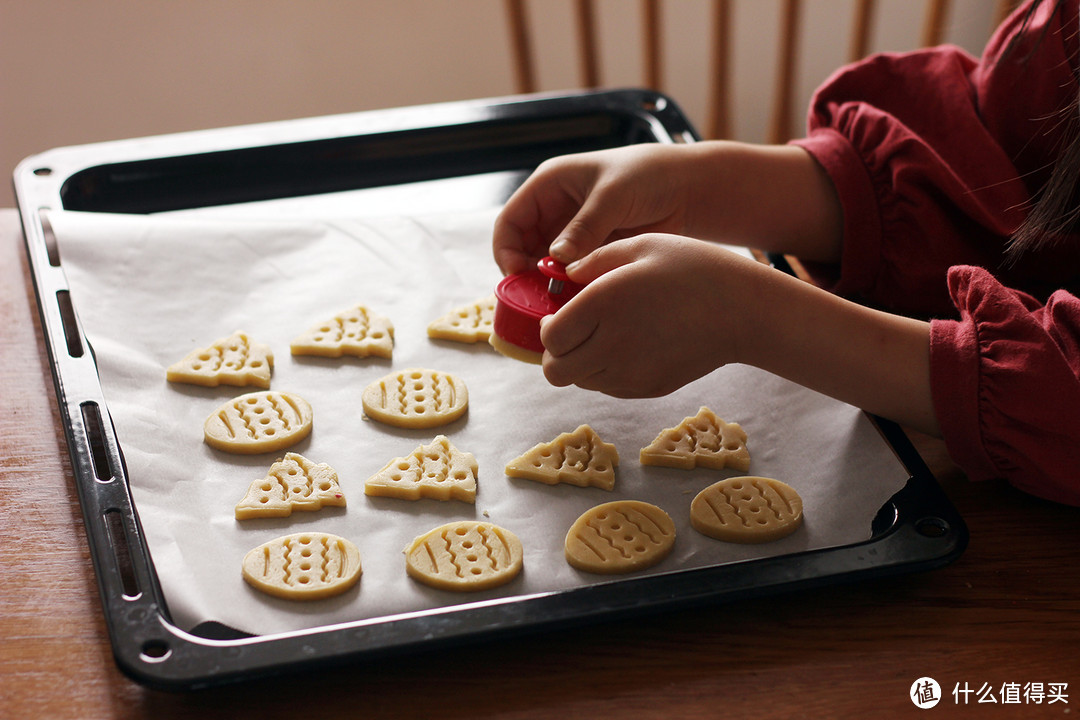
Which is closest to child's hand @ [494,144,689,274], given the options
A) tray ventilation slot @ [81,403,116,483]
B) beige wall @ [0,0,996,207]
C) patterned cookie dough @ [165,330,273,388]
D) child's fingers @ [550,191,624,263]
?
child's fingers @ [550,191,624,263]

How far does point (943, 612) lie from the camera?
584mm

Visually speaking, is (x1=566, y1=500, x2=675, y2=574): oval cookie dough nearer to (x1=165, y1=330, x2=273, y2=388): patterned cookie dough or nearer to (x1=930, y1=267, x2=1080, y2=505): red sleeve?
(x1=930, y1=267, x2=1080, y2=505): red sleeve

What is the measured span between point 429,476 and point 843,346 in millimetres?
310

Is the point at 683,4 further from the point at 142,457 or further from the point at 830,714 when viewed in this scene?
the point at 830,714

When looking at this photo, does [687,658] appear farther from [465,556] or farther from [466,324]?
[466,324]

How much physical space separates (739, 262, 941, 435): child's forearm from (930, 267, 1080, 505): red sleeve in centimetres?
2

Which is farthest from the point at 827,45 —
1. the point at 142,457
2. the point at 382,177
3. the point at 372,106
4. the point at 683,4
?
the point at 142,457

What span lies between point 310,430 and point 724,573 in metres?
0.35

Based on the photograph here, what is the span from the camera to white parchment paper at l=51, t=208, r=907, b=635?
65cm

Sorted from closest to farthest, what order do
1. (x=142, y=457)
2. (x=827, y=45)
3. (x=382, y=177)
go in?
(x=142, y=457), (x=382, y=177), (x=827, y=45)

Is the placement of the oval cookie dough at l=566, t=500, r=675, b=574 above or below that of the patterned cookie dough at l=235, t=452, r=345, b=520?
below

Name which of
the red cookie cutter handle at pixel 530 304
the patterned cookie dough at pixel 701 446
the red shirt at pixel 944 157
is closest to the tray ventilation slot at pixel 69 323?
the red cookie cutter handle at pixel 530 304

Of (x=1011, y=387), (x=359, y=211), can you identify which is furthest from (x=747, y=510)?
(x=359, y=211)

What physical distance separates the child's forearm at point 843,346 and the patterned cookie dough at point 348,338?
0.32 m
